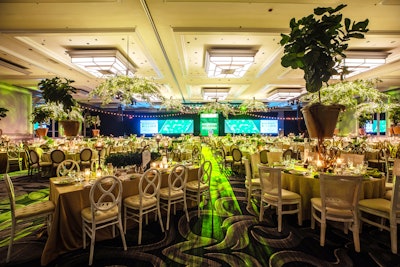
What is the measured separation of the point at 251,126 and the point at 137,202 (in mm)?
19923

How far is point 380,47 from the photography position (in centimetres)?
618

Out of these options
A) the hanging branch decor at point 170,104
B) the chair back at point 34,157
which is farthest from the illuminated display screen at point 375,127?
the chair back at point 34,157

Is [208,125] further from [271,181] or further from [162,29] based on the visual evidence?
[271,181]

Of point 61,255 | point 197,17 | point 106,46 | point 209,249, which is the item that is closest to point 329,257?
point 209,249

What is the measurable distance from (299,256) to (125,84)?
345 cm

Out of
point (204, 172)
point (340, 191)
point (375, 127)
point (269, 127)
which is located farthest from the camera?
point (269, 127)

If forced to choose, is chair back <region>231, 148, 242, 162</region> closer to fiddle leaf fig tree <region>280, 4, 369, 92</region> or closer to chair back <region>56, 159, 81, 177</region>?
chair back <region>56, 159, 81, 177</region>

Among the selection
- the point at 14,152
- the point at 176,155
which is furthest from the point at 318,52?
the point at 14,152

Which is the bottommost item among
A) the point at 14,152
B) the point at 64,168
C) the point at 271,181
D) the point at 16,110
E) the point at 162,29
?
the point at 14,152

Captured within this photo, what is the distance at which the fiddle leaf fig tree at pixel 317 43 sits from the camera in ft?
6.85

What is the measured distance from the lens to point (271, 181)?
3533mm

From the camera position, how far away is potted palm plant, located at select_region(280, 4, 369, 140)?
211 cm

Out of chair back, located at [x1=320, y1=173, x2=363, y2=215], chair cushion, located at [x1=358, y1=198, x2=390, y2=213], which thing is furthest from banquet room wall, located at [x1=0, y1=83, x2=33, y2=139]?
chair cushion, located at [x1=358, y1=198, x2=390, y2=213]

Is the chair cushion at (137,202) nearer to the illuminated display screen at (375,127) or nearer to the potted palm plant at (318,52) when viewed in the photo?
the potted palm plant at (318,52)
